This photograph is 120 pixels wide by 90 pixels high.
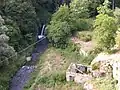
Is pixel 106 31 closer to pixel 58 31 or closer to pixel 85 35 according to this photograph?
pixel 85 35

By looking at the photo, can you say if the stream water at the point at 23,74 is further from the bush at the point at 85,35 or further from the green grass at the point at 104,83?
the green grass at the point at 104,83

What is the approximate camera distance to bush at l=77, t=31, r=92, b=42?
30.8 m

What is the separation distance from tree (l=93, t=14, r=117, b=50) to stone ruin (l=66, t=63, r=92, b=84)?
2858 millimetres

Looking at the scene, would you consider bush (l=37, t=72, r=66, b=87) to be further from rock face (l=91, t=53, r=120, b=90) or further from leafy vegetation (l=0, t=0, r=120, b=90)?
rock face (l=91, t=53, r=120, b=90)

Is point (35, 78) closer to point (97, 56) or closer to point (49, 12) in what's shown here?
point (97, 56)

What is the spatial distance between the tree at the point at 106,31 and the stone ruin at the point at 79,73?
2858mm

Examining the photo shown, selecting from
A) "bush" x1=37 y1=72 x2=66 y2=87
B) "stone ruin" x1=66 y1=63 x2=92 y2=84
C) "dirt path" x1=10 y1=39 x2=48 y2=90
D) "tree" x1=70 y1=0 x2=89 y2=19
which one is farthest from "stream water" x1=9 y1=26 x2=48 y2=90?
"tree" x1=70 y1=0 x2=89 y2=19

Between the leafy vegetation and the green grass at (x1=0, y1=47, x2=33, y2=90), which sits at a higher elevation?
the leafy vegetation

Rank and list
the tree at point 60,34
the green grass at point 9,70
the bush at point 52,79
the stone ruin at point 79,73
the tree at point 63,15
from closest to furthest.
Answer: the stone ruin at point 79,73, the bush at point 52,79, the green grass at point 9,70, the tree at point 60,34, the tree at point 63,15

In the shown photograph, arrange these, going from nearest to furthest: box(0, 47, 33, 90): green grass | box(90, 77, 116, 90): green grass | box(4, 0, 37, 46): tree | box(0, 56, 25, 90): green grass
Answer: box(90, 77, 116, 90): green grass, box(0, 56, 25, 90): green grass, box(0, 47, 33, 90): green grass, box(4, 0, 37, 46): tree

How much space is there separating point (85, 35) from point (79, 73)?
8103 millimetres

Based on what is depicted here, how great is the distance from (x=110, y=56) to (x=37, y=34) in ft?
47.9

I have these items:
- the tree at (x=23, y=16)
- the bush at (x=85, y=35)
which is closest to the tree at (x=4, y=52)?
the tree at (x=23, y=16)

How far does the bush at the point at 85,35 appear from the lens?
1212 inches
